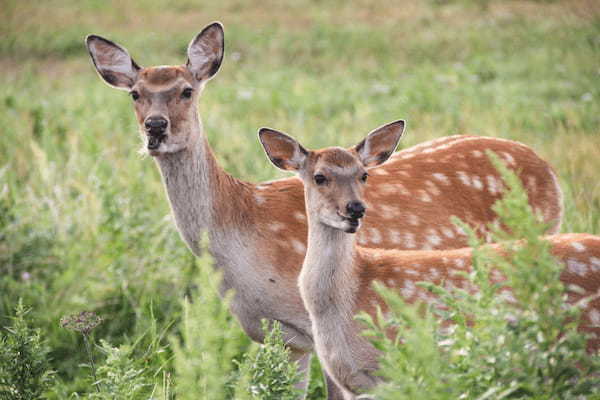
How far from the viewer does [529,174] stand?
4773 mm

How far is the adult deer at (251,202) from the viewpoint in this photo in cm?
389

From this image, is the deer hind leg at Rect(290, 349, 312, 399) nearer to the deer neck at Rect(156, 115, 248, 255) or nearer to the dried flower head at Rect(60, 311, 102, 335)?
the deer neck at Rect(156, 115, 248, 255)

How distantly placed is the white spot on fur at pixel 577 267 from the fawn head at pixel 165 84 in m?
1.93

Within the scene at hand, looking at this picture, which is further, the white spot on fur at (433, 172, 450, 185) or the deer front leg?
the white spot on fur at (433, 172, 450, 185)

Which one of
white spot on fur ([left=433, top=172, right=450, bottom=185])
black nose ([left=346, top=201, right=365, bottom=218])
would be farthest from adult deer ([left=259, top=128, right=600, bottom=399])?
white spot on fur ([left=433, top=172, right=450, bottom=185])

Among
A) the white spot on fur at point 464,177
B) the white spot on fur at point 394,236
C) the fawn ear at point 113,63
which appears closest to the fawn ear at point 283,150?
the white spot on fur at point 394,236

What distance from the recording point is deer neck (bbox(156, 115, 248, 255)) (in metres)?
3.97

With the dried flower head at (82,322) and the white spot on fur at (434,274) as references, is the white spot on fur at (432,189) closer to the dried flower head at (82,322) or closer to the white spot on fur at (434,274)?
the white spot on fur at (434,274)

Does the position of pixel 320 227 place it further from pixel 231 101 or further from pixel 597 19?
pixel 597 19

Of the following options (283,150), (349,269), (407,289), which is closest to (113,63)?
(283,150)

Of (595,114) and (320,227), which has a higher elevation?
(320,227)

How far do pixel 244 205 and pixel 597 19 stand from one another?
30.0ft

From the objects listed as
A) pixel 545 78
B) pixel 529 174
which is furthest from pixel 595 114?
pixel 529 174

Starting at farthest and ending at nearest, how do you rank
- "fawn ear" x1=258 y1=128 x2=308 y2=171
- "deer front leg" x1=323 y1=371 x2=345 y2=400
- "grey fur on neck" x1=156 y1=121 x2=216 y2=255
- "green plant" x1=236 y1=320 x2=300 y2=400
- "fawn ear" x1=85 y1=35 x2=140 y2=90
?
"fawn ear" x1=85 y1=35 x2=140 y2=90 → "grey fur on neck" x1=156 y1=121 x2=216 y2=255 → "deer front leg" x1=323 y1=371 x2=345 y2=400 → "fawn ear" x1=258 y1=128 x2=308 y2=171 → "green plant" x1=236 y1=320 x2=300 y2=400
